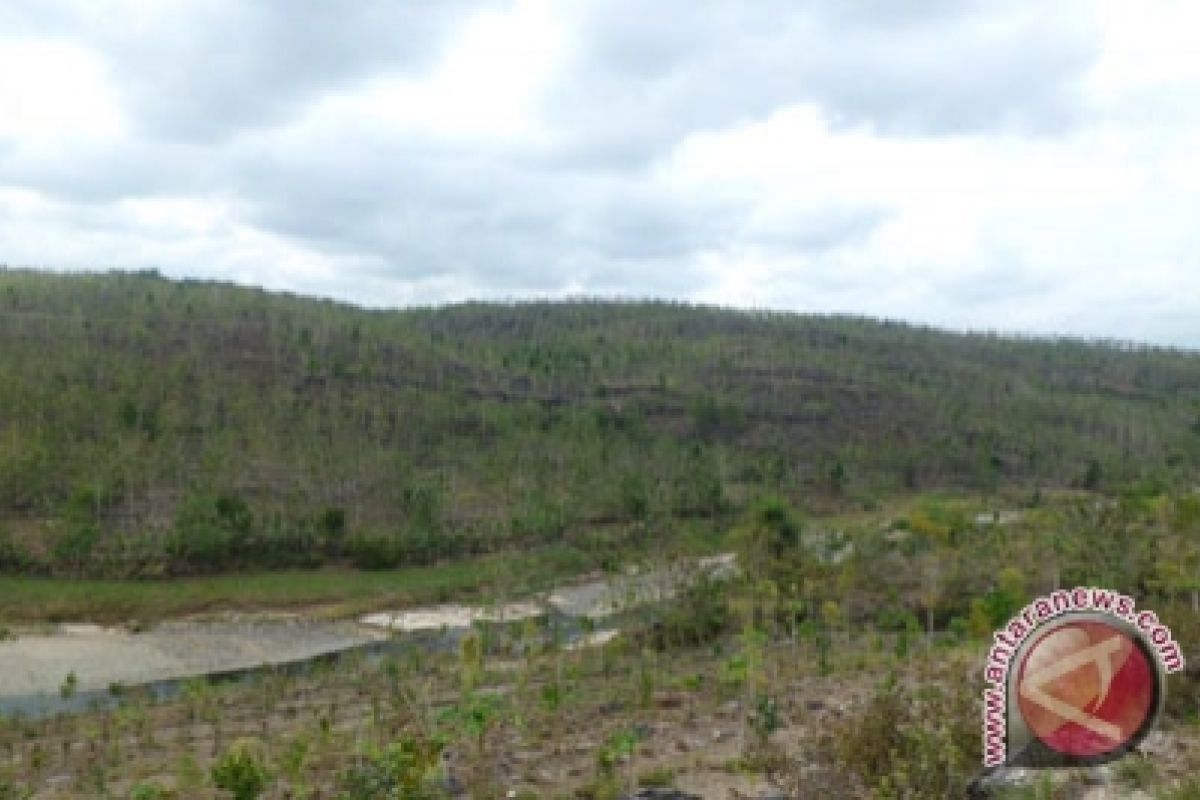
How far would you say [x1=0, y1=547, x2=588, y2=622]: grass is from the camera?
59594 mm

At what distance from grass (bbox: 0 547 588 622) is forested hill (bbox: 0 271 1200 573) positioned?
6.55ft

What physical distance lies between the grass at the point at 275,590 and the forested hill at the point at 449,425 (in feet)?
6.55

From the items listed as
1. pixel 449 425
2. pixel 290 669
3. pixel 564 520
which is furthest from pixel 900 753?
pixel 449 425

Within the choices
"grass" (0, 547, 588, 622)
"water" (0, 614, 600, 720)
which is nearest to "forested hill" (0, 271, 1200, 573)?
"grass" (0, 547, 588, 622)

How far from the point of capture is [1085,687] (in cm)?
994

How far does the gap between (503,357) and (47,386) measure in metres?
56.8

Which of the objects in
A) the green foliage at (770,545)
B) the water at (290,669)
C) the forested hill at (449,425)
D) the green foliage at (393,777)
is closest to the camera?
the green foliage at (393,777)

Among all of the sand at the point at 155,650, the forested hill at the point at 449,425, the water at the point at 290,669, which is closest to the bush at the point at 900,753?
the water at the point at 290,669

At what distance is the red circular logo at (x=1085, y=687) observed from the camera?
966 centimetres

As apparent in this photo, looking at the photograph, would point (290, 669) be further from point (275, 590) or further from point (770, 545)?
point (770, 545)

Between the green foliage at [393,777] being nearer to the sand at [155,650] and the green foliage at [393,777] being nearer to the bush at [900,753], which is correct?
the bush at [900,753]

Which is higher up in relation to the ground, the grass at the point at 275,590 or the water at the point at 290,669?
the grass at the point at 275,590

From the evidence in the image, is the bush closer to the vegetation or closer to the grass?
the vegetation

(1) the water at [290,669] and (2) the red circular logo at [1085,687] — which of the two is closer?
(2) the red circular logo at [1085,687]
